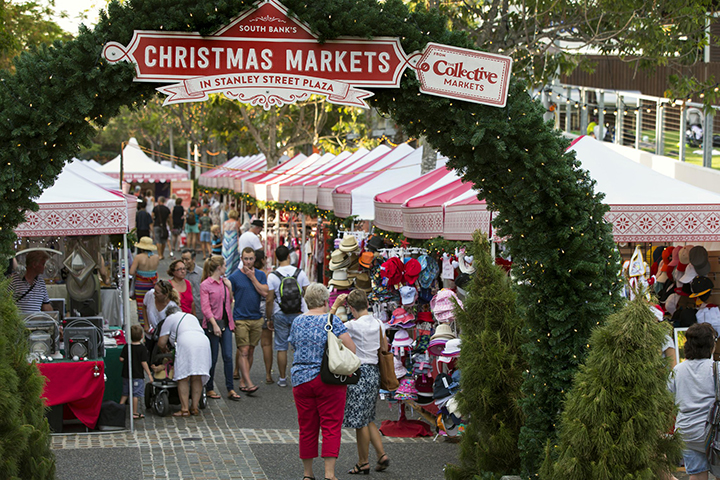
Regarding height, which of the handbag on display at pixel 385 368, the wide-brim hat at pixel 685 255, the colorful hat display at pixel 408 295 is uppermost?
the wide-brim hat at pixel 685 255

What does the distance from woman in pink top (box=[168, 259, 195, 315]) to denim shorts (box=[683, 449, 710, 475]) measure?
21.0ft

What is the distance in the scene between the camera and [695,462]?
621 centimetres

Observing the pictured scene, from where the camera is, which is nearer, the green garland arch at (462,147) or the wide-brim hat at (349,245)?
the green garland arch at (462,147)

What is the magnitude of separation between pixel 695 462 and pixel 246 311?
19.9 feet

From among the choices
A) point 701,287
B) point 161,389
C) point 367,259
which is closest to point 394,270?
point 367,259

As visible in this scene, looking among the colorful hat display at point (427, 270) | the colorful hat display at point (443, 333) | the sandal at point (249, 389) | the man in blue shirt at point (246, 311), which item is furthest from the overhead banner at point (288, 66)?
the sandal at point (249, 389)

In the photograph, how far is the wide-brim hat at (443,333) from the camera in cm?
877

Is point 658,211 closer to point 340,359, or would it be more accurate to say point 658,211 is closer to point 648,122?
point 340,359

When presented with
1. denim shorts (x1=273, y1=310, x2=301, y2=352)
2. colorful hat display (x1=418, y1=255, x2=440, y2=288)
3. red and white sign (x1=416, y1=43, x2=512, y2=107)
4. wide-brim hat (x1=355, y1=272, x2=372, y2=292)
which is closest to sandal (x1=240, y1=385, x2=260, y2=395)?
denim shorts (x1=273, y1=310, x2=301, y2=352)

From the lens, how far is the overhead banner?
5.48 meters

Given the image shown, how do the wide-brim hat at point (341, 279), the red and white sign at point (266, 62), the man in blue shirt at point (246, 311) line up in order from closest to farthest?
the red and white sign at point (266, 62) → the man in blue shirt at point (246, 311) → the wide-brim hat at point (341, 279)

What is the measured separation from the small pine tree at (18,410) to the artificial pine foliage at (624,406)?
10.8ft

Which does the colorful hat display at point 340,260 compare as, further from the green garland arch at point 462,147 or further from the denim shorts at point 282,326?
the green garland arch at point 462,147

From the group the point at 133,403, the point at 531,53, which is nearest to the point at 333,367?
the point at 133,403
